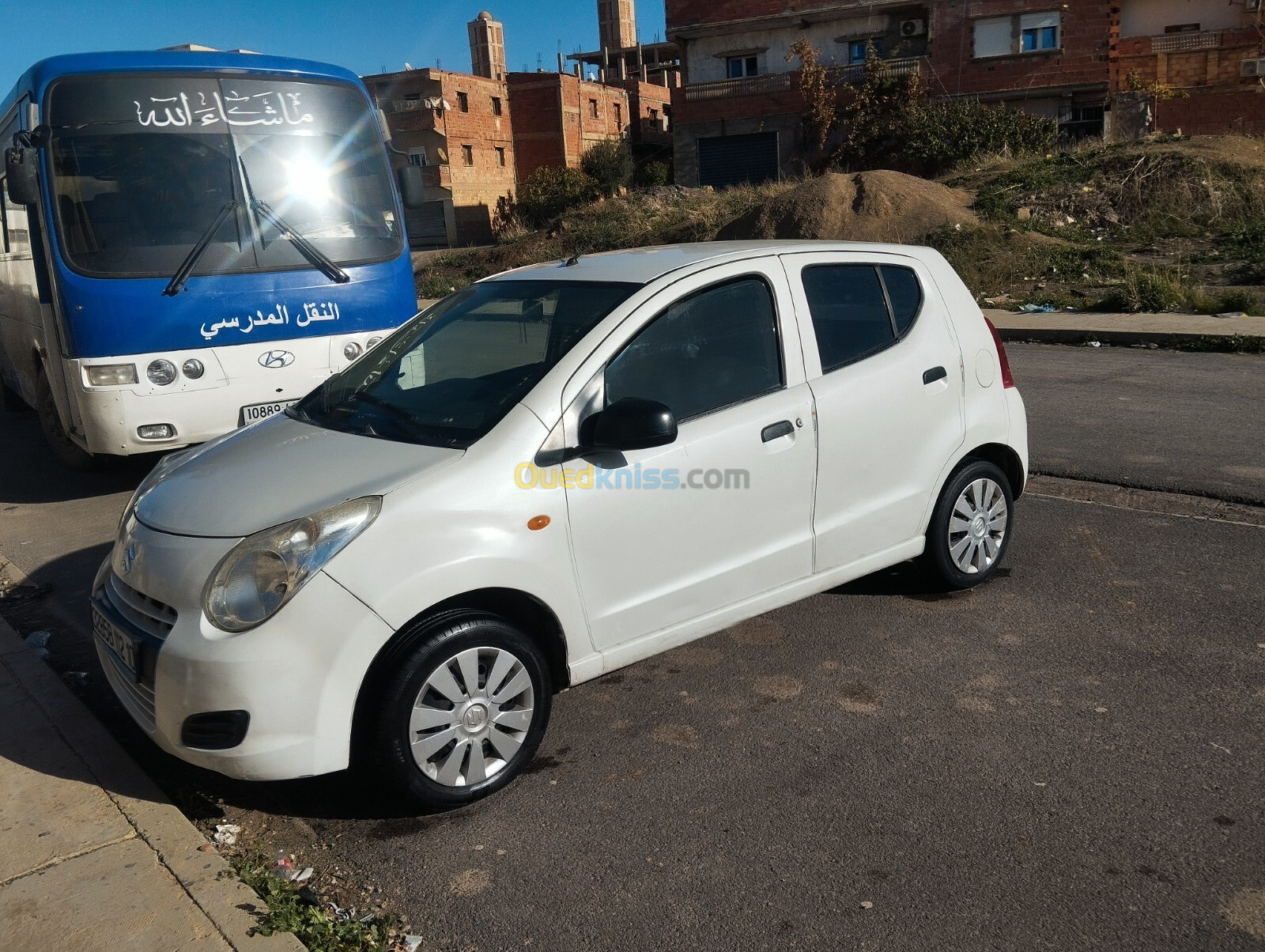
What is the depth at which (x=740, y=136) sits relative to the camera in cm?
4103

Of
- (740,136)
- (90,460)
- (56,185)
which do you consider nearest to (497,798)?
(56,185)

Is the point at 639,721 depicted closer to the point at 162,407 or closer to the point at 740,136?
the point at 162,407

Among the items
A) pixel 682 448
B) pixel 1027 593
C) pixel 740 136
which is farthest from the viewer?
pixel 740 136

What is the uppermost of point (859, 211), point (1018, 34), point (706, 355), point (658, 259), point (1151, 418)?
point (1018, 34)

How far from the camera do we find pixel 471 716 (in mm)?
3414

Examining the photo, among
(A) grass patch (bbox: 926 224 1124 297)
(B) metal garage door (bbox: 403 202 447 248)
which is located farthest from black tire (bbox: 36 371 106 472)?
(B) metal garage door (bbox: 403 202 447 248)

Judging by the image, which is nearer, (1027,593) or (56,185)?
(1027,593)

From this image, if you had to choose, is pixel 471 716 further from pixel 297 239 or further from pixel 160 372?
pixel 297 239

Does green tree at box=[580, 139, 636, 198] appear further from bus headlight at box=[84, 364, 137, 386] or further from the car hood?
the car hood

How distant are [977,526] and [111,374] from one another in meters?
5.34

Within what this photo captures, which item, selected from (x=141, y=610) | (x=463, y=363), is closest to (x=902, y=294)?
(x=463, y=363)

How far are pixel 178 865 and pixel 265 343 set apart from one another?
194 inches

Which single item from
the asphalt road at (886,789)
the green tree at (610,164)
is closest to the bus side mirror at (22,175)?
the asphalt road at (886,789)

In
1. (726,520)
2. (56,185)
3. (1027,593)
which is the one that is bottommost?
(1027,593)
